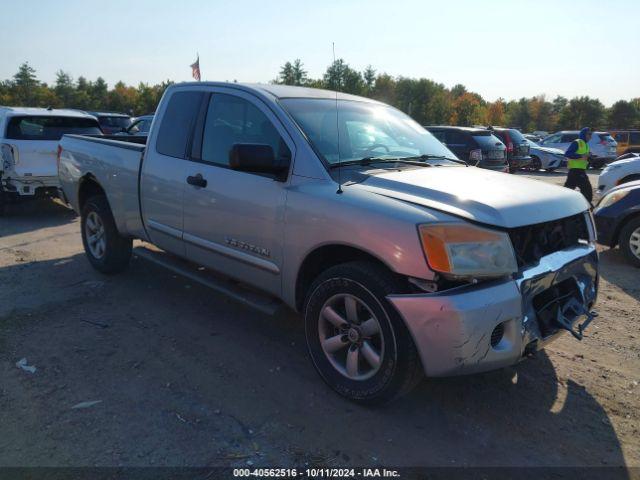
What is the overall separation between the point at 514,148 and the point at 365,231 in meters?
16.4

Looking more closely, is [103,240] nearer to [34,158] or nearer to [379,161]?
[379,161]

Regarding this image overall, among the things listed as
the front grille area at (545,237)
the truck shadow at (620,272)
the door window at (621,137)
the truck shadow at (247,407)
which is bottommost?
the truck shadow at (247,407)

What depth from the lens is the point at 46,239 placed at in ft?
24.1

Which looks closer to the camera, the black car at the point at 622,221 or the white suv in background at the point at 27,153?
the black car at the point at 622,221

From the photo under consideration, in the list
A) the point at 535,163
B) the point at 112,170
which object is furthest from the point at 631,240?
the point at 535,163

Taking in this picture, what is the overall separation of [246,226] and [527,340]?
1961 mm

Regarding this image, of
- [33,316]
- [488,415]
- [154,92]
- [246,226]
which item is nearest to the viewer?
[488,415]

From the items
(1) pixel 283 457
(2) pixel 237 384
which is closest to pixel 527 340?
(1) pixel 283 457

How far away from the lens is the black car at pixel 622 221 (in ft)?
20.3

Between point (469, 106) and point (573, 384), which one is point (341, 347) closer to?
point (573, 384)

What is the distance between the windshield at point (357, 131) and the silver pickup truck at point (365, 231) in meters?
0.01

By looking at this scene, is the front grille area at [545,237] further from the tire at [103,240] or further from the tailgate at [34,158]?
the tailgate at [34,158]

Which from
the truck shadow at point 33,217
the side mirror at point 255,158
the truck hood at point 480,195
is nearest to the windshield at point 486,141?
the truck shadow at point 33,217

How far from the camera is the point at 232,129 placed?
12.9ft
